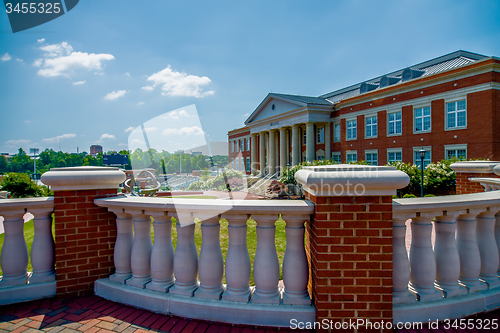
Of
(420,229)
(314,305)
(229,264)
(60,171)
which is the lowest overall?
(314,305)

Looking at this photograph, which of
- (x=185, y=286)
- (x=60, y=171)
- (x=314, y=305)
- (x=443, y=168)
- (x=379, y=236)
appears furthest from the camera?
(x=443, y=168)

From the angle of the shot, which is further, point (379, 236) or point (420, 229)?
point (420, 229)

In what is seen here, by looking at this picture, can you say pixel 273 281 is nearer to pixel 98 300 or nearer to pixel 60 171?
pixel 98 300

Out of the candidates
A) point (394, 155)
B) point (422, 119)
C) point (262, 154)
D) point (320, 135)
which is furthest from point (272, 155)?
point (422, 119)

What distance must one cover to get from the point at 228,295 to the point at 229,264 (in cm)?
29

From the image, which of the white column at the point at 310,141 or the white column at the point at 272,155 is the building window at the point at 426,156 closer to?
the white column at the point at 310,141

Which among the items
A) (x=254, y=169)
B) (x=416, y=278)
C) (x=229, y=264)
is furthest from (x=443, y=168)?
(x=254, y=169)

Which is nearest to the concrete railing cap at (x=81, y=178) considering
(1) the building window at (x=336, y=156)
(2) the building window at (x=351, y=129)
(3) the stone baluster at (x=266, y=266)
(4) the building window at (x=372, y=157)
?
(3) the stone baluster at (x=266, y=266)

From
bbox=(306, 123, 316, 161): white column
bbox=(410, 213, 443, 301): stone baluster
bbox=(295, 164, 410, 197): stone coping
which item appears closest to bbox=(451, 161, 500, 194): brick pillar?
bbox=(410, 213, 443, 301): stone baluster

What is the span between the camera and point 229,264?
2324 mm

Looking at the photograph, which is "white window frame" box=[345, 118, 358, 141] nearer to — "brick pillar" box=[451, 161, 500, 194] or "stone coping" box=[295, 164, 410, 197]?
"brick pillar" box=[451, 161, 500, 194]

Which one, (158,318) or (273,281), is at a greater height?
(273,281)

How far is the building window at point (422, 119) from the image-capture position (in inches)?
897

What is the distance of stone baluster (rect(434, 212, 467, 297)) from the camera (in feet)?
7.57
